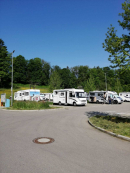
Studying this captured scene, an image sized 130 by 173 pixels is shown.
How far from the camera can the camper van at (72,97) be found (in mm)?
24031

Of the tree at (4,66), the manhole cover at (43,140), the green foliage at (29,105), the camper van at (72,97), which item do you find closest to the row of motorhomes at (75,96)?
the camper van at (72,97)

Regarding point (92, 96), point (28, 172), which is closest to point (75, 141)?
point (28, 172)

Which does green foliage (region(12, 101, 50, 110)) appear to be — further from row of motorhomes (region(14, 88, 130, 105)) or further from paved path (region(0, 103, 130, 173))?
paved path (region(0, 103, 130, 173))

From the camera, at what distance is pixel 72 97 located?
967 inches

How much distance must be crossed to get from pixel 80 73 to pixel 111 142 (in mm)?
103372

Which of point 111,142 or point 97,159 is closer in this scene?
point 97,159

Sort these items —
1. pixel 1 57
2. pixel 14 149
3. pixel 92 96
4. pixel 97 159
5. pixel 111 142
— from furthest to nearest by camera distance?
pixel 1 57 → pixel 92 96 → pixel 111 142 → pixel 14 149 → pixel 97 159

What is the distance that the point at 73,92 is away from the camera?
80.4 ft

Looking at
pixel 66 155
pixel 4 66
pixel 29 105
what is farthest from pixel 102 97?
pixel 4 66

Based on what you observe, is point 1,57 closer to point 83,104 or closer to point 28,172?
point 83,104

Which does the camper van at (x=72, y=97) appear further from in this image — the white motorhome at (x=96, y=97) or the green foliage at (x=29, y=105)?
the white motorhome at (x=96, y=97)

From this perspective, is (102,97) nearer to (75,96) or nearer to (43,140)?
(75,96)

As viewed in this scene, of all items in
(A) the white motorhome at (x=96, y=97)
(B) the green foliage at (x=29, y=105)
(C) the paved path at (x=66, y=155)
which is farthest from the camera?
(A) the white motorhome at (x=96, y=97)

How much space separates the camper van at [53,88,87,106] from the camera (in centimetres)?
2403
